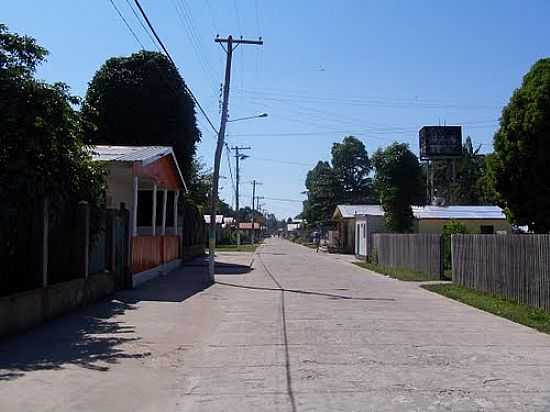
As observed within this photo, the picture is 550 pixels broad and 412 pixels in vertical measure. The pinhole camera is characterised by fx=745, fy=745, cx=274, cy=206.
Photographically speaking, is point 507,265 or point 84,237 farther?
point 507,265

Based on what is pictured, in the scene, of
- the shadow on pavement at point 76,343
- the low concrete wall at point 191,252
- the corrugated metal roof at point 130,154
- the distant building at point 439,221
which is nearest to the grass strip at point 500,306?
the shadow on pavement at point 76,343

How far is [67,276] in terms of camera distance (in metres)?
15.6

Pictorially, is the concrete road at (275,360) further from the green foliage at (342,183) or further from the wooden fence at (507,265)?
the green foliage at (342,183)

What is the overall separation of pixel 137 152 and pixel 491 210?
31.0m

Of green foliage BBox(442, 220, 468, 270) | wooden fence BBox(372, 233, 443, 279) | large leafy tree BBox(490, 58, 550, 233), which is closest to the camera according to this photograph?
large leafy tree BBox(490, 58, 550, 233)

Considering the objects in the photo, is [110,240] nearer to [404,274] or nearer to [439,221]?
[404,274]

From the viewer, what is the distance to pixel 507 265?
18625mm

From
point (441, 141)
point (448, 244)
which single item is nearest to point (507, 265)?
point (448, 244)

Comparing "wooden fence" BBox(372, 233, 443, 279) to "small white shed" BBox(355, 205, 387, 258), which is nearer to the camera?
"wooden fence" BBox(372, 233, 443, 279)

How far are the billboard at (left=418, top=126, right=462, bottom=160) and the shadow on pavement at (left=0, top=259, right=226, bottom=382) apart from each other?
1756 inches

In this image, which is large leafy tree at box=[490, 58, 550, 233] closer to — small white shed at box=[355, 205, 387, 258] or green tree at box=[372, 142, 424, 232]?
green tree at box=[372, 142, 424, 232]

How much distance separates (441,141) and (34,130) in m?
47.9

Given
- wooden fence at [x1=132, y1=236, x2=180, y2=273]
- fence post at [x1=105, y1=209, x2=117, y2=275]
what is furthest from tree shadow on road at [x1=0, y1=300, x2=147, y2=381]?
wooden fence at [x1=132, y1=236, x2=180, y2=273]

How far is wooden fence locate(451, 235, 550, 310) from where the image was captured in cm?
1616
